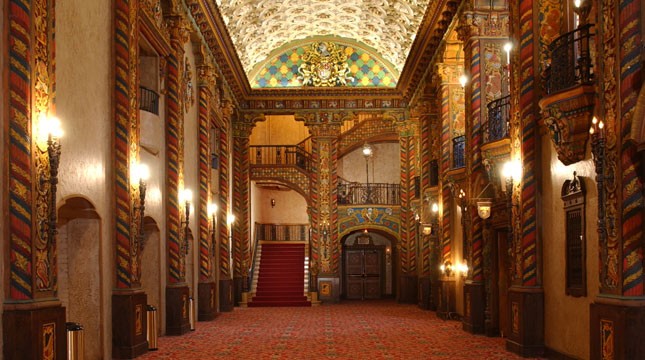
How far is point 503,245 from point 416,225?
37.0 feet

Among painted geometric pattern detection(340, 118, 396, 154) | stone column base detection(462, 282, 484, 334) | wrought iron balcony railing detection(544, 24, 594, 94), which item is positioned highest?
painted geometric pattern detection(340, 118, 396, 154)

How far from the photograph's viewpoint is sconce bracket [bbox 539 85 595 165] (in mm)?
9797

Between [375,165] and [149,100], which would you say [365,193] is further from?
[149,100]

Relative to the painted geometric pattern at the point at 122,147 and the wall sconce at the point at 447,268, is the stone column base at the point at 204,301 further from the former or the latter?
the painted geometric pattern at the point at 122,147

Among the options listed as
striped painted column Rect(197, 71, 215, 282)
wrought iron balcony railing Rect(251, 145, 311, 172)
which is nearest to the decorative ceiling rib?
striped painted column Rect(197, 71, 215, 282)

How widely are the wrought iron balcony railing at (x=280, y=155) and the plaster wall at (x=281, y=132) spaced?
0.61m

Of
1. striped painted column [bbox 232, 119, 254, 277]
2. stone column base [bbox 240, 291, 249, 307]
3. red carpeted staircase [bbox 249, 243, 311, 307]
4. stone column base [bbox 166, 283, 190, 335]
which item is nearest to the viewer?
stone column base [bbox 166, 283, 190, 335]

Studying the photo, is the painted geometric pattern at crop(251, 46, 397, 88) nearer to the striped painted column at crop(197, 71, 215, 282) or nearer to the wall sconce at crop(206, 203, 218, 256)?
the wall sconce at crop(206, 203, 218, 256)

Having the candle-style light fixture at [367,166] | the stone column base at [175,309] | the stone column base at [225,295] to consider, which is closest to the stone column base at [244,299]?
the stone column base at [225,295]

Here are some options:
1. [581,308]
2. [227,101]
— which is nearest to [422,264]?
[227,101]

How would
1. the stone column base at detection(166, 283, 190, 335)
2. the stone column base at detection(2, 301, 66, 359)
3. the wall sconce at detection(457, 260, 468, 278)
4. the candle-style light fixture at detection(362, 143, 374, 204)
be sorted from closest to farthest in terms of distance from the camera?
the stone column base at detection(2, 301, 66, 359) → the stone column base at detection(166, 283, 190, 335) → the wall sconce at detection(457, 260, 468, 278) → the candle-style light fixture at detection(362, 143, 374, 204)

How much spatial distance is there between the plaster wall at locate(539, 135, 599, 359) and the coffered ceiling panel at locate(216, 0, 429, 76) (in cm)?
1049

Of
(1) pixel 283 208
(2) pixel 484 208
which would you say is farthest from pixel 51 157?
(1) pixel 283 208

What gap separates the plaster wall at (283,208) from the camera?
3512 cm
